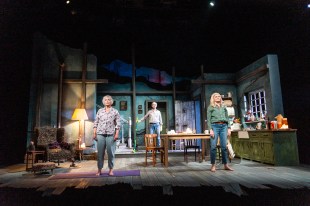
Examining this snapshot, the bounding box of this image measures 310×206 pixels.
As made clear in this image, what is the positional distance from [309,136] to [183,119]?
5.31m

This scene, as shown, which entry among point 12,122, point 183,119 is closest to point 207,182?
point 12,122

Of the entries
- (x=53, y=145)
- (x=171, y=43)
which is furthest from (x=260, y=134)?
(x=171, y=43)

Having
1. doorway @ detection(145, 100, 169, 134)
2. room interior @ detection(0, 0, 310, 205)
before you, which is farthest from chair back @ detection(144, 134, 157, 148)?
doorway @ detection(145, 100, 169, 134)

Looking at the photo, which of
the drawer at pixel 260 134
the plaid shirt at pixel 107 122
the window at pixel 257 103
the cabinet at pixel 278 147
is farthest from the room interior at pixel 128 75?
the plaid shirt at pixel 107 122

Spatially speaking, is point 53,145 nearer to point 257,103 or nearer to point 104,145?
point 104,145

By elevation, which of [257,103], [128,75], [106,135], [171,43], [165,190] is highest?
[171,43]

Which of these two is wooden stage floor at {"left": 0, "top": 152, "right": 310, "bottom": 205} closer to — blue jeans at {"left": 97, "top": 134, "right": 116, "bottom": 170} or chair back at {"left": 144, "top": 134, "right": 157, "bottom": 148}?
blue jeans at {"left": 97, "top": 134, "right": 116, "bottom": 170}

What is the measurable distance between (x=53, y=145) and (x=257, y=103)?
692cm

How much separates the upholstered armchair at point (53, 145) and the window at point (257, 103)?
632 centimetres

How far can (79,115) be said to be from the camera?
7750 mm

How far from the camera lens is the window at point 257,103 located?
24.8ft

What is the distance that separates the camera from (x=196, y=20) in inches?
404

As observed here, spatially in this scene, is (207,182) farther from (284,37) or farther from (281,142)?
(284,37)

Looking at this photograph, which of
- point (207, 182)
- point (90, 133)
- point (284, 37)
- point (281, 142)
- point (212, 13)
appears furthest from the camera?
point (212, 13)
